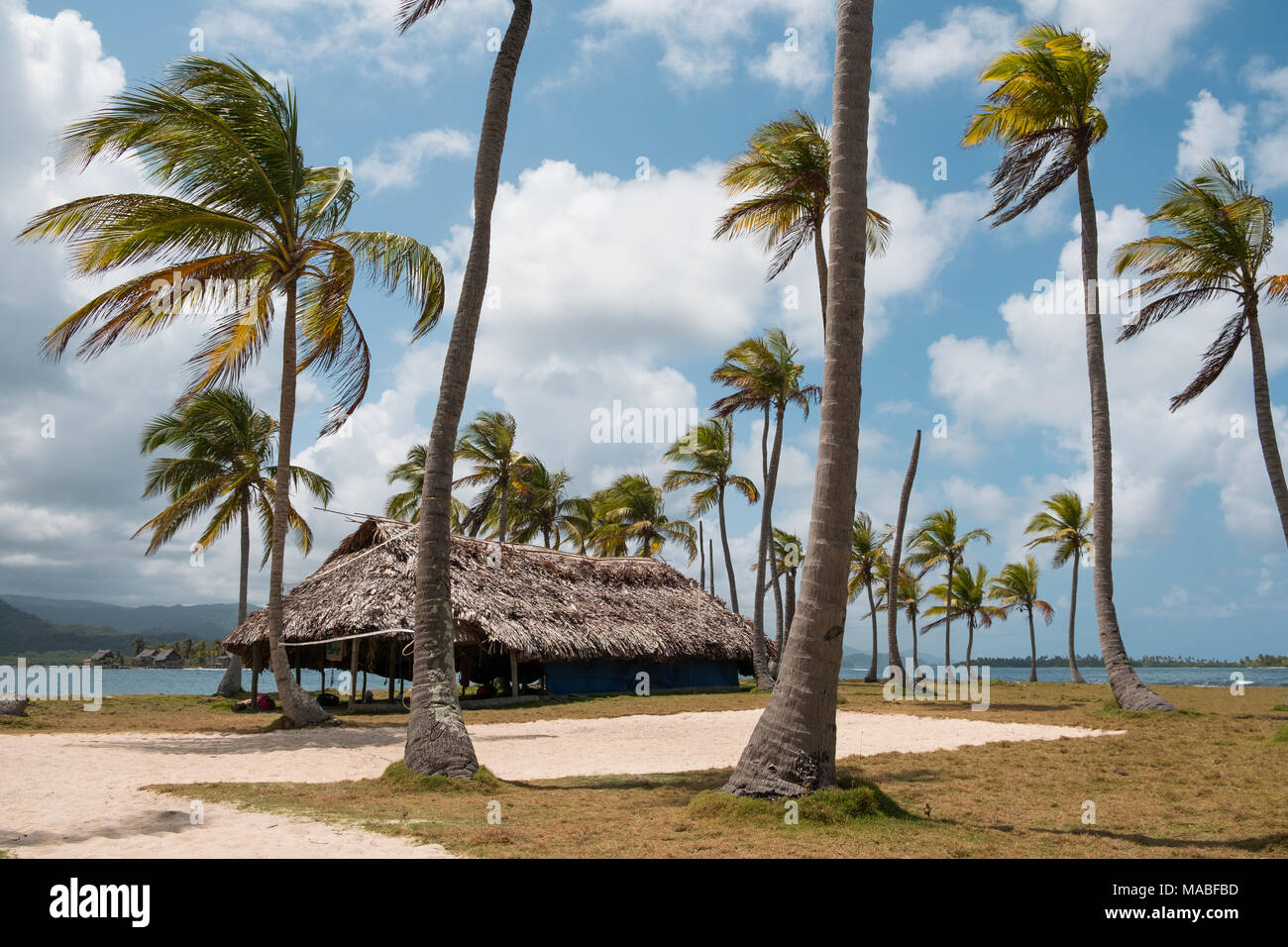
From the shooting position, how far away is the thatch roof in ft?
65.3

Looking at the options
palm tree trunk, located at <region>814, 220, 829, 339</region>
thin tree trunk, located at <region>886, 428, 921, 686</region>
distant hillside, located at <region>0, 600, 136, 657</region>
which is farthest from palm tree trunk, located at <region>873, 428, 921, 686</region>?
distant hillside, located at <region>0, 600, 136, 657</region>

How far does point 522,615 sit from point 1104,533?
13143 millimetres

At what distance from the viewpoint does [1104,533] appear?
15.3 m

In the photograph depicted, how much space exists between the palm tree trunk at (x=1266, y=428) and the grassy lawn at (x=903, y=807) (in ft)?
19.7

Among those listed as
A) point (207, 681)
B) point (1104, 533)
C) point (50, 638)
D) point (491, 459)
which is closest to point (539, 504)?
point (491, 459)

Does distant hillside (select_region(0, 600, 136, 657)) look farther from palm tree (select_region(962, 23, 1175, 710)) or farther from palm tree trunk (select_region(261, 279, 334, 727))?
palm tree (select_region(962, 23, 1175, 710))

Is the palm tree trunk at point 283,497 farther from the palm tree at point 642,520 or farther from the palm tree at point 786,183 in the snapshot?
the palm tree at point 642,520

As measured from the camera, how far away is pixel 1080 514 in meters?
35.9

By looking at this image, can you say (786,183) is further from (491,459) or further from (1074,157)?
(491,459)

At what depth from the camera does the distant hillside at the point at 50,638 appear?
15912cm
